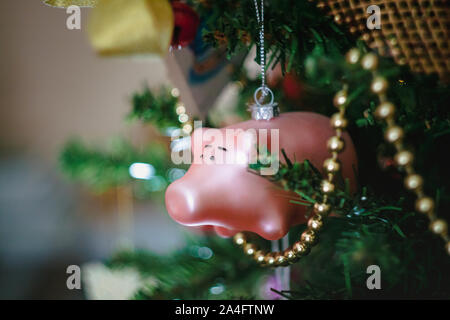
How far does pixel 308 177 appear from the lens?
23cm

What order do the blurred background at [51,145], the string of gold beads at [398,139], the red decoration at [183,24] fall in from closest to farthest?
the string of gold beads at [398,139], the red decoration at [183,24], the blurred background at [51,145]

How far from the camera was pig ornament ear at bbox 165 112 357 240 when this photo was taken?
26 centimetres

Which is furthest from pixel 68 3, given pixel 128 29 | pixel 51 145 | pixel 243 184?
pixel 51 145

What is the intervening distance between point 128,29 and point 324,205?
18 centimetres

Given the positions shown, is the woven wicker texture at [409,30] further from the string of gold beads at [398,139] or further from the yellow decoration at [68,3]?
the yellow decoration at [68,3]

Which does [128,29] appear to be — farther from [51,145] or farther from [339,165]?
[51,145]

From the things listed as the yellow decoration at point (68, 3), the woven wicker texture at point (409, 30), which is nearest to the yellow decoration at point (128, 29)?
the yellow decoration at point (68, 3)

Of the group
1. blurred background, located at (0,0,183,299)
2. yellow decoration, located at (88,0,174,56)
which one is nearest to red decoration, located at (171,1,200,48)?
yellow decoration, located at (88,0,174,56)

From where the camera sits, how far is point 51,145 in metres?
1.46

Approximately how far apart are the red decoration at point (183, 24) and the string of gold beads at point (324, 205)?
16 cm

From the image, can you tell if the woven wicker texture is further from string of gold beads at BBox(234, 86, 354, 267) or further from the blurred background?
the blurred background

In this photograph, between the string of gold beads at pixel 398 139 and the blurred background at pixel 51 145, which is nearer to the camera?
the string of gold beads at pixel 398 139

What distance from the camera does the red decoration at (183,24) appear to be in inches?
12.3
